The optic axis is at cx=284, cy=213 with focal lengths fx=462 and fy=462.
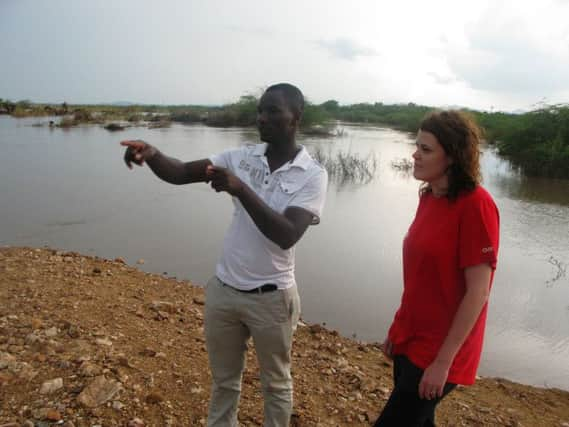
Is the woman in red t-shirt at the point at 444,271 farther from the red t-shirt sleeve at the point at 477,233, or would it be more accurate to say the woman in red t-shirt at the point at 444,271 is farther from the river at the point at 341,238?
the river at the point at 341,238

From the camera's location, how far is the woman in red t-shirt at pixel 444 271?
1374 mm

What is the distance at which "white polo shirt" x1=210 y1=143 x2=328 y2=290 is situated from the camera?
167 centimetres

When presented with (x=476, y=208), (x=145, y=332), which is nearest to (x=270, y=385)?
(x=476, y=208)

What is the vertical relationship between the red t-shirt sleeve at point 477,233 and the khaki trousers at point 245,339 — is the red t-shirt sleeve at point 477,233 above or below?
above

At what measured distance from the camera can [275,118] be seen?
1730 mm

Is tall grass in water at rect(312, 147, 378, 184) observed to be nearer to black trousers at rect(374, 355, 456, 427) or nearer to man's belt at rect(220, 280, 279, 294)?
man's belt at rect(220, 280, 279, 294)

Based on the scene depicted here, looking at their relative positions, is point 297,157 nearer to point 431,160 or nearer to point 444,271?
point 431,160

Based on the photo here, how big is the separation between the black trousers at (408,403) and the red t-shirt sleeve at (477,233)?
1.33 ft

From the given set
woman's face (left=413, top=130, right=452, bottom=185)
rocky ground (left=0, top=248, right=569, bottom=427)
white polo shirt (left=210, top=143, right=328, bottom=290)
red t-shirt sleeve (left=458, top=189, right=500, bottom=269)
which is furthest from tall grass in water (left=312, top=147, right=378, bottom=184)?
red t-shirt sleeve (left=458, top=189, right=500, bottom=269)

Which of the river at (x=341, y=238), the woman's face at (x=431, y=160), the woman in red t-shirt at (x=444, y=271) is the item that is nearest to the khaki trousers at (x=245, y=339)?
the woman in red t-shirt at (x=444, y=271)

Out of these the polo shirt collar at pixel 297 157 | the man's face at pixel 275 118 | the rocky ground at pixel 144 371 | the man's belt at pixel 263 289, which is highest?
the man's face at pixel 275 118

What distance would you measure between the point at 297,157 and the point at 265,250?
0.37 metres

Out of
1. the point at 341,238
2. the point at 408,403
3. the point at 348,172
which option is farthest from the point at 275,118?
the point at 348,172

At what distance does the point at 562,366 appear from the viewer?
4.41 meters
